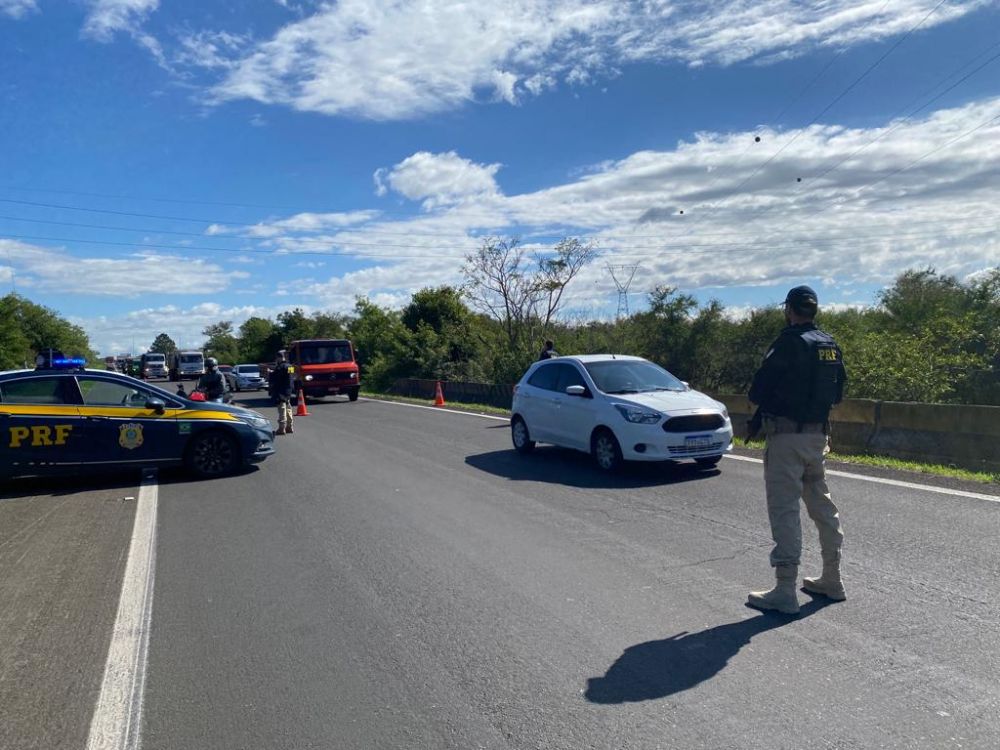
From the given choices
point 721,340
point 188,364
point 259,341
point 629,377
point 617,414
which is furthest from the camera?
point 259,341

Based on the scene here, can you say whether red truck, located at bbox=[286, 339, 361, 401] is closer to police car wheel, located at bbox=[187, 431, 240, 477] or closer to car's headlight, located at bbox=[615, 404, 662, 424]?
police car wheel, located at bbox=[187, 431, 240, 477]

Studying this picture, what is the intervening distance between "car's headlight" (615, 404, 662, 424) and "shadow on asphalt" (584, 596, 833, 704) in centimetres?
513

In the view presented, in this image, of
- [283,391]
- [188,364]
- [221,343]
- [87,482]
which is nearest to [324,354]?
[283,391]

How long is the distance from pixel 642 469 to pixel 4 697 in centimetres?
818

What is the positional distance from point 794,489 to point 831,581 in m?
0.70

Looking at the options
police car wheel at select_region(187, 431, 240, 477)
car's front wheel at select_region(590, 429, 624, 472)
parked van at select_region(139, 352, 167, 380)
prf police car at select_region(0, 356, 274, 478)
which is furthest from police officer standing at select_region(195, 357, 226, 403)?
parked van at select_region(139, 352, 167, 380)

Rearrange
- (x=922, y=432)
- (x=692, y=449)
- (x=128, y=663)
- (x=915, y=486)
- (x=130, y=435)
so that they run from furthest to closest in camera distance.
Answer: (x=922, y=432) → (x=130, y=435) → (x=692, y=449) → (x=915, y=486) → (x=128, y=663)

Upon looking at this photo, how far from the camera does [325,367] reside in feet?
96.1

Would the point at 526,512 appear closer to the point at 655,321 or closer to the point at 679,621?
the point at 679,621

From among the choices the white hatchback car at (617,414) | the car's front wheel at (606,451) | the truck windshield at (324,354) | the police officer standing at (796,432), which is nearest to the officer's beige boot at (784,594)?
the police officer standing at (796,432)

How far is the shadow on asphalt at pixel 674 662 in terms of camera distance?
420cm

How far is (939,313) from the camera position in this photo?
1931 centimetres

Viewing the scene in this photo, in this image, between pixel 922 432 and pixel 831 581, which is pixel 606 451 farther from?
pixel 831 581

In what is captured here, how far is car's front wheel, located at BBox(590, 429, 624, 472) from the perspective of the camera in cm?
1077
